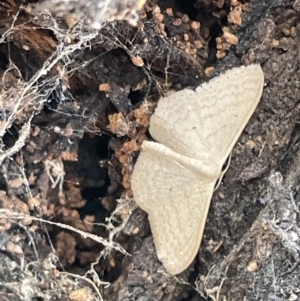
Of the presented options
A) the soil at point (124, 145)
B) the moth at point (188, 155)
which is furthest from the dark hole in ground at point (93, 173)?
the moth at point (188, 155)

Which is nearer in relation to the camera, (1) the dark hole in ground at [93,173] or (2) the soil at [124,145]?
(2) the soil at [124,145]

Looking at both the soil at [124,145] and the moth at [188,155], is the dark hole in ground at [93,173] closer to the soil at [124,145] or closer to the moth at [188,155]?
the soil at [124,145]

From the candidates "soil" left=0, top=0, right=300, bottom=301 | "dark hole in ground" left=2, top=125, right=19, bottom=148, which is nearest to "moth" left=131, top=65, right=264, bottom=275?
"soil" left=0, top=0, right=300, bottom=301

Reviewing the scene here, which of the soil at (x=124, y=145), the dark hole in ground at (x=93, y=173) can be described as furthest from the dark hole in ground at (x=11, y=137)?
the dark hole in ground at (x=93, y=173)

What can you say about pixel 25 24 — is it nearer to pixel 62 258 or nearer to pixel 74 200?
pixel 74 200

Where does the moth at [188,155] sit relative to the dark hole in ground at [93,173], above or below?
above

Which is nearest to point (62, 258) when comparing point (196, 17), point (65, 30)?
point (65, 30)

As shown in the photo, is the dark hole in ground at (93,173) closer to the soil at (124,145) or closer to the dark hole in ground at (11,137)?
the soil at (124,145)
